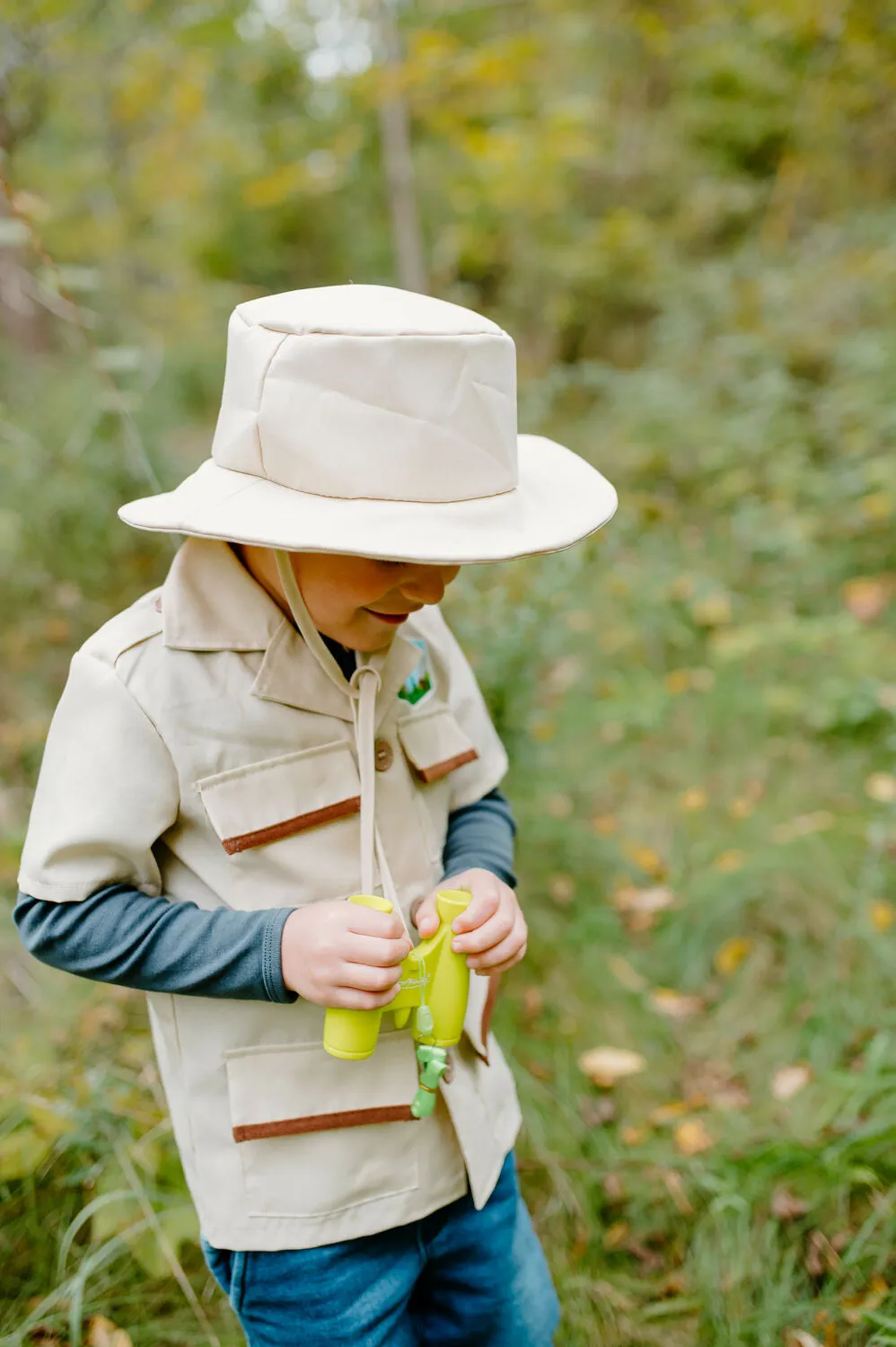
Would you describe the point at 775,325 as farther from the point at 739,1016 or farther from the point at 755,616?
the point at 739,1016

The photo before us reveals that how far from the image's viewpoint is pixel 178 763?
3.52 ft

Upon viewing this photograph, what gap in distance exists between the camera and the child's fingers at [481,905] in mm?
1099

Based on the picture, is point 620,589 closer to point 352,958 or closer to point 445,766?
point 445,766

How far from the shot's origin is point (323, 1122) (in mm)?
1158

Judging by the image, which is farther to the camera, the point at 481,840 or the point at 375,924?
the point at 481,840

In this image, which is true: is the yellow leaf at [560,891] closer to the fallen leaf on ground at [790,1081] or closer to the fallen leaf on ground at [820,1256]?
the fallen leaf on ground at [790,1081]

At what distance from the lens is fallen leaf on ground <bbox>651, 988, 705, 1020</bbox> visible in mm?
2461

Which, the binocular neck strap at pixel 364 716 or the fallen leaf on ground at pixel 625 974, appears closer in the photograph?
the binocular neck strap at pixel 364 716

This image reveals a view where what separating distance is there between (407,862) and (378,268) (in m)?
8.89

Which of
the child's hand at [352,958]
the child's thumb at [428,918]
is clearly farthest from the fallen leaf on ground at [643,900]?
the child's hand at [352,958]

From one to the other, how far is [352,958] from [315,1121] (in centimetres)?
30

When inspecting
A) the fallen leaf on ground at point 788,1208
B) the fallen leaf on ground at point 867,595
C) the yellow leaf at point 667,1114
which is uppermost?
the fallen leaf on ground at point 867,595

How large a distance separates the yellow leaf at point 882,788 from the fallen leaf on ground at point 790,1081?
3.32 ft

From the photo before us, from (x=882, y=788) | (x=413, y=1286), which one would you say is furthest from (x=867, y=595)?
(x=413, y=1286)
